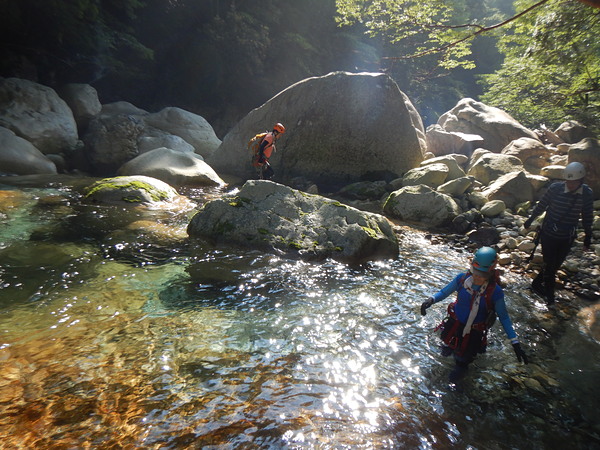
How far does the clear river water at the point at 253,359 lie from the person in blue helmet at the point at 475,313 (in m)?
0.32

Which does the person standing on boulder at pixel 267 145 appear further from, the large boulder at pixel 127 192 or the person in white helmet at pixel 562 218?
the person in white helmet at pixel 562 218

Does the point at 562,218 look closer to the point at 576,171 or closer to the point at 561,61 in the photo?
the point at 576,171

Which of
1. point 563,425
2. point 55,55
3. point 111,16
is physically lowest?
point 563,425

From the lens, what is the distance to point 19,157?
11648mm

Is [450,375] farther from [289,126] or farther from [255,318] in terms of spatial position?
[289,126]

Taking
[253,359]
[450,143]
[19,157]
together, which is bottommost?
[253,359]

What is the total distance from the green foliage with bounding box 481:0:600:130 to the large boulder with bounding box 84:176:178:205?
10.8 m

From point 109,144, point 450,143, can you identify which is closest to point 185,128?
point 109,144

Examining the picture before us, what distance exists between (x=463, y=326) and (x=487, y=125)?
19.1m

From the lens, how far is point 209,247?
689 cm

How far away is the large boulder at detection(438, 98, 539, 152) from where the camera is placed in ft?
59.9

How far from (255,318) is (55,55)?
19290 millimetres

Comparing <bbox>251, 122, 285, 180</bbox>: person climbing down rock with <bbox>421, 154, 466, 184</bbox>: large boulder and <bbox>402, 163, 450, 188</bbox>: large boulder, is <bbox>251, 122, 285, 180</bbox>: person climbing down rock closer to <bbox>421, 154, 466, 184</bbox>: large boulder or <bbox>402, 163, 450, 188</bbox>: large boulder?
<bbox>402, 163, 450, 188</bbox>: large boulder

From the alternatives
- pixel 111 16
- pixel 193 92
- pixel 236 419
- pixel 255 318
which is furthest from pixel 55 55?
pixel 236 419
